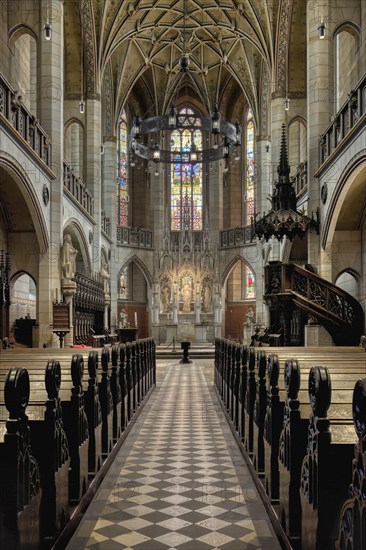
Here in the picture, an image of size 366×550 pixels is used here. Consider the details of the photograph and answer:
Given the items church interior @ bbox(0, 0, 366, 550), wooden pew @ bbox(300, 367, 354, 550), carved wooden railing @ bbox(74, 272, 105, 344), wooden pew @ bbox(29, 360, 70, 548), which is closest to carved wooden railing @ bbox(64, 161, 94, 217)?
church interior @ bbox(0, 0, 366, 550)

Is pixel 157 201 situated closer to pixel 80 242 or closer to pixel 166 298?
pixel 166 298

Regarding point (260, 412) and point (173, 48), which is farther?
point (173, 48)

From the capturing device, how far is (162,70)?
30672 mm

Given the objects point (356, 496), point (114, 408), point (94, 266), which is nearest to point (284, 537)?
point (356, 496)

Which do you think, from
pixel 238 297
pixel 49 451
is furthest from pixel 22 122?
pixel 238 297

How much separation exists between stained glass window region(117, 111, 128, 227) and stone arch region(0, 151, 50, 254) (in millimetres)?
15886

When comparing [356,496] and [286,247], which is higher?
[286,247]

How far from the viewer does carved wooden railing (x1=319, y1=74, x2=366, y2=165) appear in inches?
440

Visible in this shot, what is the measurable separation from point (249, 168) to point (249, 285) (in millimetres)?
6102

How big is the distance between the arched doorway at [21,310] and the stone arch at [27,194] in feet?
4.21

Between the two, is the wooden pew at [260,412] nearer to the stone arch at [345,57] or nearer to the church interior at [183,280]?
the church interior at [183,280]

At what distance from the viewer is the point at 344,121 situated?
12.7 m

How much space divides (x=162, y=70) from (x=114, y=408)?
26806 mm

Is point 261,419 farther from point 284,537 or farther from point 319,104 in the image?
point 319,104
